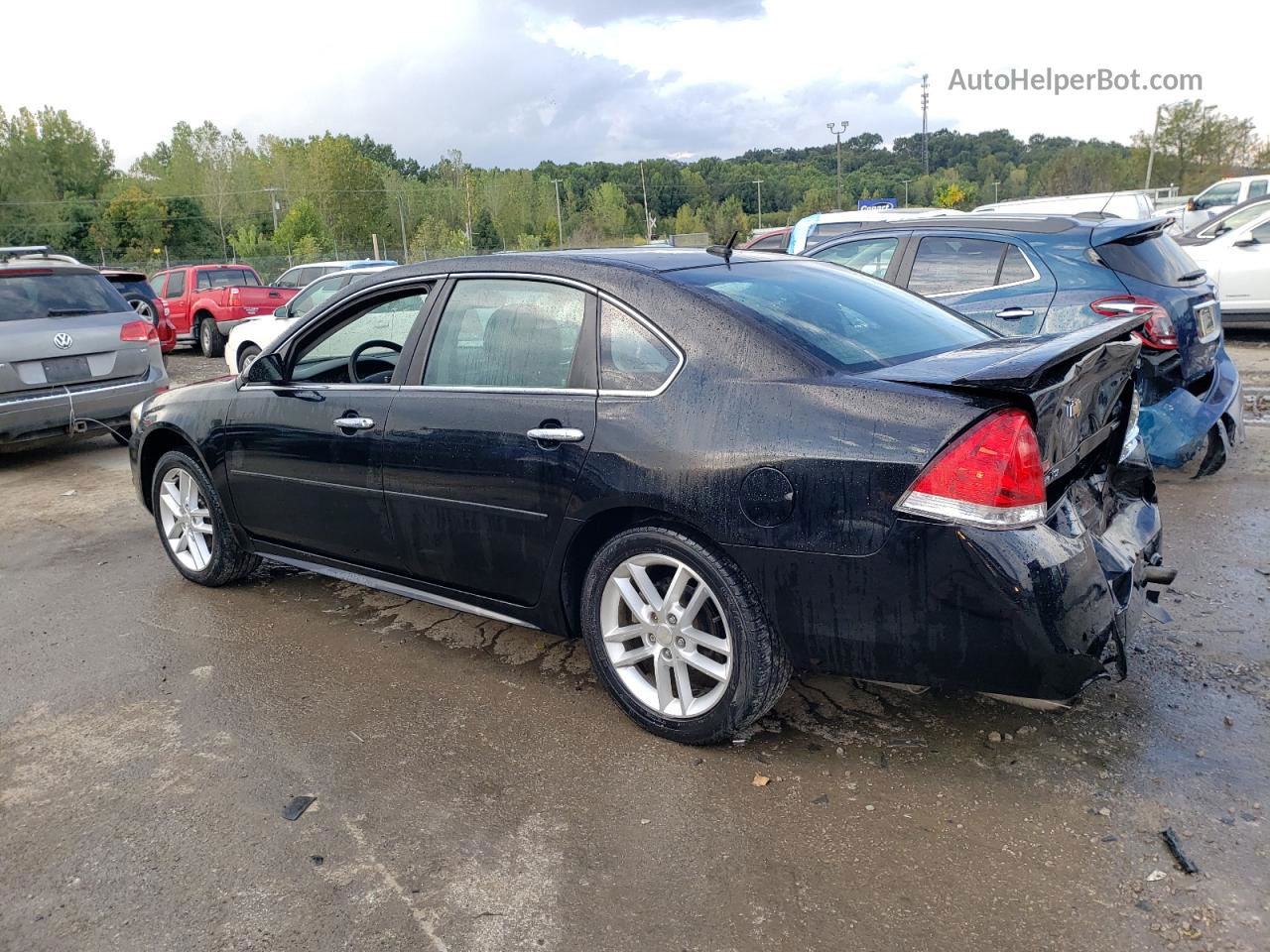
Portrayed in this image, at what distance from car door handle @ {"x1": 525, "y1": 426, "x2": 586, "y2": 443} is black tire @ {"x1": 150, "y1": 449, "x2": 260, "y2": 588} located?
7.33 ft

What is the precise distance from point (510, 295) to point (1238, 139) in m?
54.2

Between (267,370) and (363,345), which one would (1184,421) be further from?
(267,370)

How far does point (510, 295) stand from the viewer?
3768 mm

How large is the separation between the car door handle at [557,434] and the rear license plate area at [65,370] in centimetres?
647

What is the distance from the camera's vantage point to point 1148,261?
6.05 metres

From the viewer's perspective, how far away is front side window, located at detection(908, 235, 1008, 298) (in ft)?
21.3

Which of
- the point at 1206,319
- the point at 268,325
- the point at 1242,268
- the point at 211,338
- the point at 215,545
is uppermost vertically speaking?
the point at 1206,319

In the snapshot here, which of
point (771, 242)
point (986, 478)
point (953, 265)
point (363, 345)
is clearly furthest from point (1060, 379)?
point (771, 242)

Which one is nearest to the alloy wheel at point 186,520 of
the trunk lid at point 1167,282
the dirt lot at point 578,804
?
the dirt lot at point 578,804

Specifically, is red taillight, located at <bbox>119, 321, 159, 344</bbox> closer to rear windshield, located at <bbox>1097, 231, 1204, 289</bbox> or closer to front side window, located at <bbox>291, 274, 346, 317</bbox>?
front side window, located at <bbox>291, 274, 346, 317</bbox>

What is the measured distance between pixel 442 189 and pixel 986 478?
83259 mm

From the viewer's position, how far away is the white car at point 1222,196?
2072 cm

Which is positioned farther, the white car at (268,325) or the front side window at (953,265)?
the white car at (268,325)

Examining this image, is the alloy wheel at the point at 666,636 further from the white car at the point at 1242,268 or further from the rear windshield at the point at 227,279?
the rear windshield at the point at 227,279
